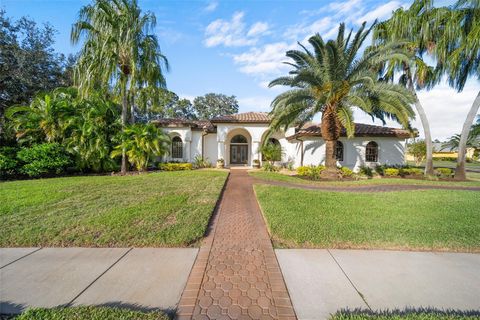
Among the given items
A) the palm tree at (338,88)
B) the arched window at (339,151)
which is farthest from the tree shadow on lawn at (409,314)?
the arched window at (339,151)

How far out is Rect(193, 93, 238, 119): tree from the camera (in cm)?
4606

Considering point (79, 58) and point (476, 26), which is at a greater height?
point (476, 26)

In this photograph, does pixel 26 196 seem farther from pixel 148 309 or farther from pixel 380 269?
pixel 380 269

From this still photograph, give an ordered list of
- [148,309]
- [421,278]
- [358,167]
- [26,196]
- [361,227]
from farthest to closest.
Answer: [358,167], [26,196], [361,227], [421,278], [148,309]

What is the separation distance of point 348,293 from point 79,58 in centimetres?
1575

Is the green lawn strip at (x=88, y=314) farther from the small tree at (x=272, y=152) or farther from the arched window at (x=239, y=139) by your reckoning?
the arched window at (x=239, y=139)

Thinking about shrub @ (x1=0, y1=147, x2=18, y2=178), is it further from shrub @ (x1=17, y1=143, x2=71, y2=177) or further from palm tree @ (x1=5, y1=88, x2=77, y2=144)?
palm tree @ (x1=5, y1=88, x2=77, y2=144)

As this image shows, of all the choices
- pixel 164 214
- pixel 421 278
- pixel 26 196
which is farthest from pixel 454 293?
pixel 26 196

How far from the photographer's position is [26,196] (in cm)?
697

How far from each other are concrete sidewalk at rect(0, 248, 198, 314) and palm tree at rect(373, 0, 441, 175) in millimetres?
16192

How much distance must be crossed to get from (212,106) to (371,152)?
36638 millimetres

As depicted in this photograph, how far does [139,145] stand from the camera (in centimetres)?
1286

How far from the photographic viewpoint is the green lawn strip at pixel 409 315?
2.18 meters

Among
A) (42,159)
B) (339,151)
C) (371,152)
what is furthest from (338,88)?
(42,159)
